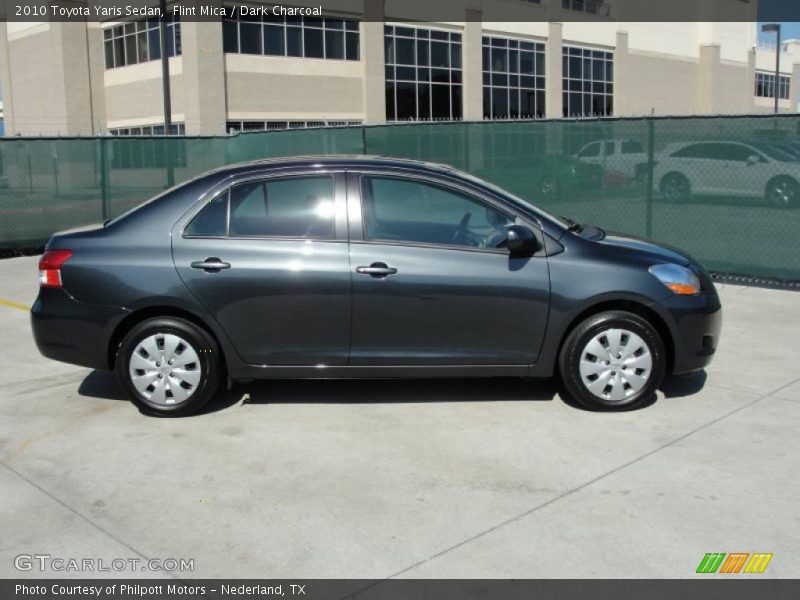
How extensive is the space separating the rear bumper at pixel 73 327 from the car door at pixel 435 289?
1586 mm

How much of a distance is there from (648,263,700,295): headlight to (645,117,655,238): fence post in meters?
5.27

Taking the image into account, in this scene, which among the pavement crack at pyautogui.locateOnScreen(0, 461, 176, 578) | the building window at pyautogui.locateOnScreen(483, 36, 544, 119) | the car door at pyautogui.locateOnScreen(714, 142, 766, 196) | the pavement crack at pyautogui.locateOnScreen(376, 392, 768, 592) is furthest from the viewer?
the building window at pyautogui.locateOnScreen(483, 36, 544, 119)

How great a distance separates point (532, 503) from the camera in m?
4.52

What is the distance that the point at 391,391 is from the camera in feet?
21.3

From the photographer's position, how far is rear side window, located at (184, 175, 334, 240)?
5.85 m

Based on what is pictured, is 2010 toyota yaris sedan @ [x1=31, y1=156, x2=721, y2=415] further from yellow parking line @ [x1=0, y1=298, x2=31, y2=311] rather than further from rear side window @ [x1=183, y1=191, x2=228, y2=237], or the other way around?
yellow parking line @ [x1=0, y1=298, x2=31, y2=311]

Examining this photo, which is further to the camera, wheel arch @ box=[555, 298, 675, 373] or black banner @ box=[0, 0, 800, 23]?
black banner @ box=[0, 0, 800, 23]

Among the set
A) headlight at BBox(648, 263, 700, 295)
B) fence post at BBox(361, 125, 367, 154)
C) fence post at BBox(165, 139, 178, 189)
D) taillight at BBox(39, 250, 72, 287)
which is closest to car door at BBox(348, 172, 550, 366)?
headlight at BBox(648, 263, 700, 295)

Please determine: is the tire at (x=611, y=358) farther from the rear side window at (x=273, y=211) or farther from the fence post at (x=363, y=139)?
the fence post at (x=363, y=139)

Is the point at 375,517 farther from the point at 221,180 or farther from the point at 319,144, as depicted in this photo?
the point at 319,144

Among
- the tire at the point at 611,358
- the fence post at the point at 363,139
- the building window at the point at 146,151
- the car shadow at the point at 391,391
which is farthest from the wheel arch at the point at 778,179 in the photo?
the building window at the point at 146,151

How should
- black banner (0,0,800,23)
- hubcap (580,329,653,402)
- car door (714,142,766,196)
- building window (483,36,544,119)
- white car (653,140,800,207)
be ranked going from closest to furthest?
hubcap (580,329,653,402) < white car (653,140,800,207) < car door (714,142,766,196) < black banner (0,0,800,23) < building window (483,36,544,119)

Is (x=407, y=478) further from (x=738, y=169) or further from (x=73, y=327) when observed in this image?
(x=738, y=169)

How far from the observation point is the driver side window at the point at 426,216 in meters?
5.85
